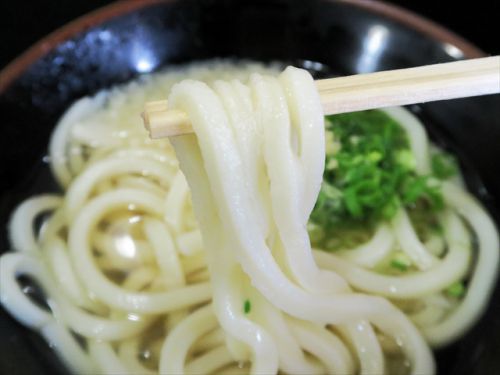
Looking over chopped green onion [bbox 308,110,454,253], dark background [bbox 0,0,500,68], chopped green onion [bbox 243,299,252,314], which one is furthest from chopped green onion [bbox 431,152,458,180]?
chopped green onion [bbox 243,299,252,314]

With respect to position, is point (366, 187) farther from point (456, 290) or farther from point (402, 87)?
point (402, 87)

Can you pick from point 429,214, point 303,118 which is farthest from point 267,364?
point 429,214

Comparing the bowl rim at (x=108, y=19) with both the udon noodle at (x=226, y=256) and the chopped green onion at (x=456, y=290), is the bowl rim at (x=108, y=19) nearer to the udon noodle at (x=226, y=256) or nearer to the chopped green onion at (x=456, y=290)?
the udon noodle at (x=226, y=256)

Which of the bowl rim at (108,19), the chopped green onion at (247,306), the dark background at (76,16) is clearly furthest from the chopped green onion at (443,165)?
the chopped green onion at (247,306)

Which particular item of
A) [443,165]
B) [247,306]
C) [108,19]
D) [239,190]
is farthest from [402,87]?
[108,19]

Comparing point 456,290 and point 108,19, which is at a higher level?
point 108,19

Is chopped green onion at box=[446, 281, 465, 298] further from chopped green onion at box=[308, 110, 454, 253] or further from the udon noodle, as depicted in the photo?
chopped green onion at box=[308, 110, 454, 253]
